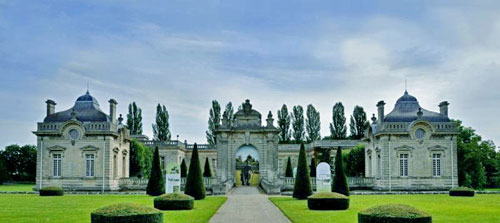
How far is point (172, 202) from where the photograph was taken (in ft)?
76.9

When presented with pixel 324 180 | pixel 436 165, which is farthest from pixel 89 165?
pixel 436 165

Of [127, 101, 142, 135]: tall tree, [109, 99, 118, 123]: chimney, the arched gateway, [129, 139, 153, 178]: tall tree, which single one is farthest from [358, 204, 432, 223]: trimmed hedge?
[127, 101, 142, 135]: tall tree

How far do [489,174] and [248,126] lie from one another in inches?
958

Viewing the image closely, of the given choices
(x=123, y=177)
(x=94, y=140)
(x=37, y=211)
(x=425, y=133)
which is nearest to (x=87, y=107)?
(x=94, y=140)

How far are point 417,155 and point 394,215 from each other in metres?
29.4

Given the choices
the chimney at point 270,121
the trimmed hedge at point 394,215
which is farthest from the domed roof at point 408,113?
the trimmed hedge at point 394,215

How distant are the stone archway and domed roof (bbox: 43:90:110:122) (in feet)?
40.9

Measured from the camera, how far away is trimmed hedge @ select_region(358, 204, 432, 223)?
14.3 meters

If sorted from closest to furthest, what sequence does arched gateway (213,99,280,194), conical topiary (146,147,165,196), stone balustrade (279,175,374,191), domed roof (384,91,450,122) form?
conical topiary (146,147,165,196) < stone balustrade (279,175,374,191) < domed roof (384,91,450,122) < arched gateway (213,99,280,194)

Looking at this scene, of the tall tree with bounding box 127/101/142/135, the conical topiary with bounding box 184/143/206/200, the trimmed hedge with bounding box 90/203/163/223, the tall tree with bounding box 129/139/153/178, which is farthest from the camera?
the tall tree with bounding box 127/101/142/135

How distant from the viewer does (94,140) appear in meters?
42.4

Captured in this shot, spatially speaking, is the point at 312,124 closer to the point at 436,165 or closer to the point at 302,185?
the point at 436,165

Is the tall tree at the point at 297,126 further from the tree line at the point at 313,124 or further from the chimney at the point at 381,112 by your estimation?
the chimney at the point at 381,112

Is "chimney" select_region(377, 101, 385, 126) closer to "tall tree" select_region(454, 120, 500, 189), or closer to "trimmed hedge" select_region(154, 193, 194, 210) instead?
"tall tree" select_region(454, 120, 500, 189)
